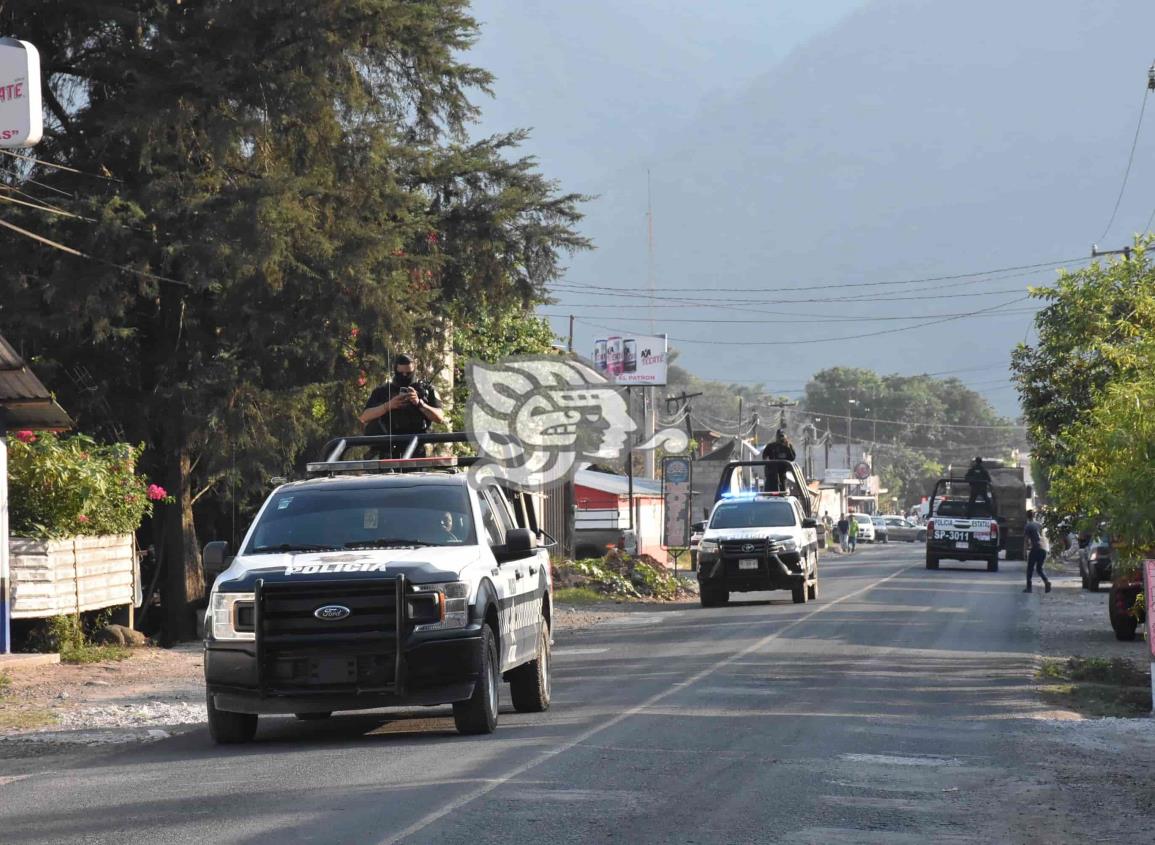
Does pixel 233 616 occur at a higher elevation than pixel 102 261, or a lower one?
lower

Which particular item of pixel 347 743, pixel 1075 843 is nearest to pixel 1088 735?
pixel 1075 843

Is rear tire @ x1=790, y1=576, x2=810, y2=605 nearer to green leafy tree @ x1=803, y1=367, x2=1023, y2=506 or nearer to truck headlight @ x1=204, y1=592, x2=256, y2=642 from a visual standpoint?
truck headlight @ x1=204, y1=592, x2=256, y2=642

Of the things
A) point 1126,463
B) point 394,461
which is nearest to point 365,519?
point 394,461

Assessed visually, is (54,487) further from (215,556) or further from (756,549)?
(756,549)

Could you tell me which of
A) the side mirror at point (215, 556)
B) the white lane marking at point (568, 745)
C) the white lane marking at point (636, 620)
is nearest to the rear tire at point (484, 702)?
the white lane marking at point (568, 745)

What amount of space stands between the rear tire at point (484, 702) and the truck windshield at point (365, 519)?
0.94m

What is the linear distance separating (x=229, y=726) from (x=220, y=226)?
463 inches

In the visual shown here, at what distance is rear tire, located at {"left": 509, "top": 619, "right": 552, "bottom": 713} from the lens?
1363 cm

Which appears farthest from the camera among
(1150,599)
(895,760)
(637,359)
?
(637,359)

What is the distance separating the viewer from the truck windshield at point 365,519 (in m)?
12.2

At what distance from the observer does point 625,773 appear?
399 inches

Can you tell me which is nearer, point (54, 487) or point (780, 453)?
point (54, 487)

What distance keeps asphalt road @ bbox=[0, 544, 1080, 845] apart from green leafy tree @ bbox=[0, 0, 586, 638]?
29.6 feet

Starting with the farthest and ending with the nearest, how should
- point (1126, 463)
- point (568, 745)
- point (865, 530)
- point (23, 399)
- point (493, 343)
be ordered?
point (865, 530)
point (493, 343)
point (23, 399)
point (1126, 463)
point (568, 745)
